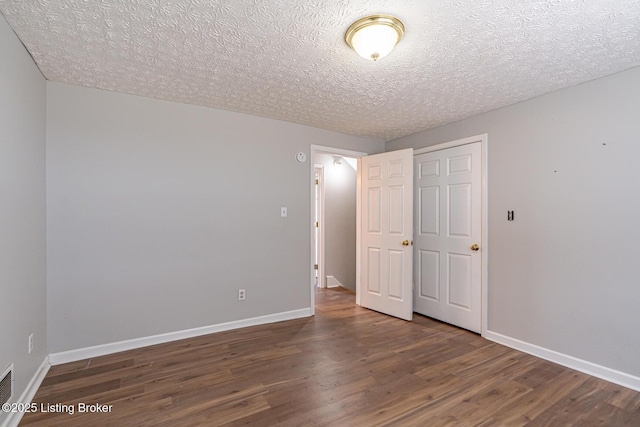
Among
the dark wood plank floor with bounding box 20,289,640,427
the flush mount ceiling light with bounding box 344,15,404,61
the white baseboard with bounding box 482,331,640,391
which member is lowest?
the dark wood plank floor with bounding box 20,289,640,427

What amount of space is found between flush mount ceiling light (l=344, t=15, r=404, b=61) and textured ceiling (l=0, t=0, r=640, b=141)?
0.05 metres

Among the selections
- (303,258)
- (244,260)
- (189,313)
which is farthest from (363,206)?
(189,313)

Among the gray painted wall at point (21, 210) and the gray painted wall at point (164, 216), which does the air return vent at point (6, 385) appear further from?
the gray painted wall at point (164, 216)

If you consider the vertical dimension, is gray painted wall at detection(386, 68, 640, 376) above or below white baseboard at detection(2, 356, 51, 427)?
above

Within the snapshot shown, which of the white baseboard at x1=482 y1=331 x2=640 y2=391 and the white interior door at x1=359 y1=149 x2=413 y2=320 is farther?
the white interior door at x1=359 y1=149 x2=413 y2=320

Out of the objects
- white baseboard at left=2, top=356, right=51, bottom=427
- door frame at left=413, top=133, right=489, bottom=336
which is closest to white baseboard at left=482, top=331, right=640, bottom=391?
door frame at left=413, top=133, right=489, bottom=336

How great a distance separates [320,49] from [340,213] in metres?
3.43

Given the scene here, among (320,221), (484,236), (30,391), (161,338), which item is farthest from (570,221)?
(30,391)

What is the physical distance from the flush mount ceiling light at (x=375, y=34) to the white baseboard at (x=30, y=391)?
113 inches

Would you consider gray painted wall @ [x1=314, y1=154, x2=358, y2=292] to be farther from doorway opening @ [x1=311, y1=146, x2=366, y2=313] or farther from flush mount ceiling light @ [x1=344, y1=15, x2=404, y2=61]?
flush mount ceiling light @ [x1=344, y1=15, x2=404, y2=61]

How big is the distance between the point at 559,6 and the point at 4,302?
3364 millimetres

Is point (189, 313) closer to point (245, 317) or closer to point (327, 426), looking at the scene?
point (245, 317)

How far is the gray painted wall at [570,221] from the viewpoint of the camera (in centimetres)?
218

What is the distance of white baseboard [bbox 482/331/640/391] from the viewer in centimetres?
215
